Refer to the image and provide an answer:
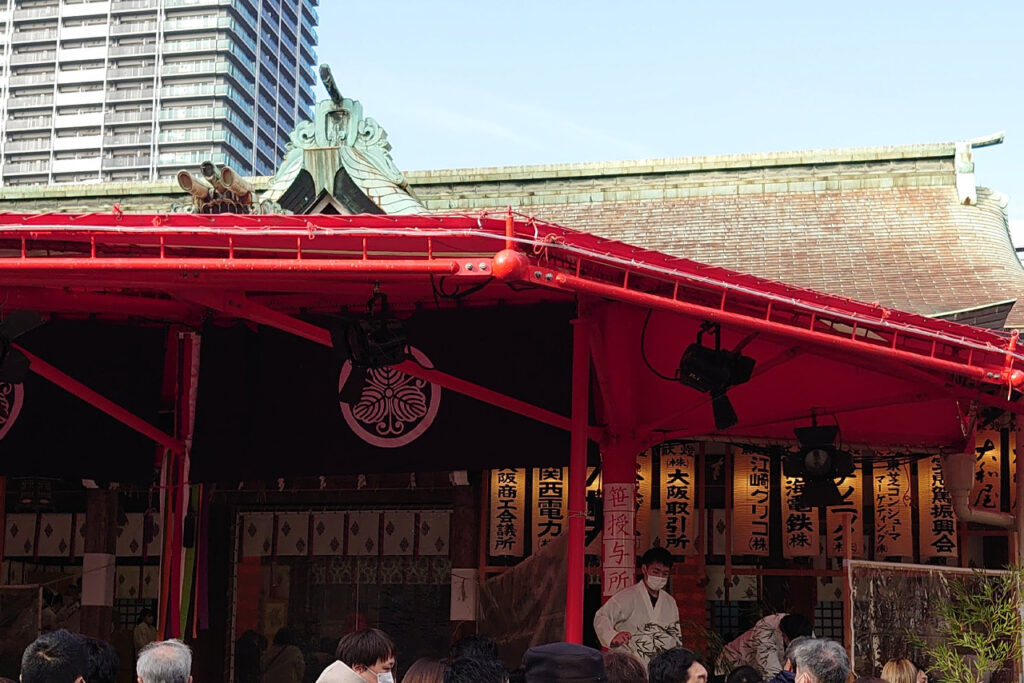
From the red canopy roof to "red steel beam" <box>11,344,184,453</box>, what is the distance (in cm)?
61

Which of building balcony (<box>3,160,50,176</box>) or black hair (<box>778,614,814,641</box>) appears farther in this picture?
building balcony (<box>3,160,50,176</box>)

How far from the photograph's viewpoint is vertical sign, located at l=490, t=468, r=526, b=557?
1262cm

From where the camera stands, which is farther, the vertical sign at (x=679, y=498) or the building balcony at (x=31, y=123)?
the building balcony at (x=31, y=123)

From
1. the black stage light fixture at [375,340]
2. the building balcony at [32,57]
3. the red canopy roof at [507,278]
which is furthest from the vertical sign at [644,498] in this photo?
the building balcony at [32,57]

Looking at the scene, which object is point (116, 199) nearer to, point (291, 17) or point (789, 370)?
point (789, 370)

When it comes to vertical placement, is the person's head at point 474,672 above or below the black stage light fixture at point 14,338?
below

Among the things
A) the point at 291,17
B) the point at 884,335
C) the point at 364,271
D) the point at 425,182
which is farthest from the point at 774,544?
the point at 291,17

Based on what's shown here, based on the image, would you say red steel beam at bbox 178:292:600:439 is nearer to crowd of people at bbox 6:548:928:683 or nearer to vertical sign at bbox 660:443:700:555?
crowd of people at bbox 6:548:928:683

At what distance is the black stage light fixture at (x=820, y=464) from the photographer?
10.9 m

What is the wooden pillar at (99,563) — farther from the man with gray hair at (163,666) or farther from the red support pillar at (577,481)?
the man with gray hair at (163,666)

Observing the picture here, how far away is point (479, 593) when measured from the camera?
500 inches

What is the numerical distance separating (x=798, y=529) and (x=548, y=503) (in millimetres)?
2467

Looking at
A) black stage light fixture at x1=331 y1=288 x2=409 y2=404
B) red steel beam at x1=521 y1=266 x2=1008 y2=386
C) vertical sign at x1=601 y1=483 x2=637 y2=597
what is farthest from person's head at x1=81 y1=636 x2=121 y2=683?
vertical sign at x1=601 y1=483 x2=637 y2=597

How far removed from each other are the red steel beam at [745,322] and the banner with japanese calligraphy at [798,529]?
401 centimetres
